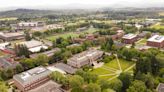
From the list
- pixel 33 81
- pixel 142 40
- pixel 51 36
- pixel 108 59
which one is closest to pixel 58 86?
pixel 33 81

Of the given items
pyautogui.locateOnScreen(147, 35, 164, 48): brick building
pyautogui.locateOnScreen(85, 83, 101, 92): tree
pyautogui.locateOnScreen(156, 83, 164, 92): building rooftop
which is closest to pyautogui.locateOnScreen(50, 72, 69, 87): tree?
pyautogui.locateOnScreen(85, 83, 101, 92): tree

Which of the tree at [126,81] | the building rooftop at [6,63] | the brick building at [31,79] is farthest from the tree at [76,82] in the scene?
the building rooftop at [6,63]

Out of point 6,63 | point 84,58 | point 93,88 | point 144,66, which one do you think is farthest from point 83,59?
point 6,63

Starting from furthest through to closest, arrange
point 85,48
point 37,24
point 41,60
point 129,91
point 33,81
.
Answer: point 37,24
point 85,48
point 41,60
point 33,81
point 129,91

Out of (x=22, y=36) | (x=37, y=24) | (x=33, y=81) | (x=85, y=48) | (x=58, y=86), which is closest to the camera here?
(x=58, y=86)

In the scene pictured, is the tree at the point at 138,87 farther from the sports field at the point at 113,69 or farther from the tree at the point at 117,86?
the sports field at the point at 113,69

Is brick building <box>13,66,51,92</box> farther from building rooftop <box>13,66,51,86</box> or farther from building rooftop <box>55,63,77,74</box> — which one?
building rooftop <box>55,63,77,74</box>

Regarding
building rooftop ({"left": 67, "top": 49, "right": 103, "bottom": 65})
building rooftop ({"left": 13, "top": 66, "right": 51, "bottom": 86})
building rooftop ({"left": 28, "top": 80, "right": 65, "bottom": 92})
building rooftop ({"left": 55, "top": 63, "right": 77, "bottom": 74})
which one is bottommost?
building rooftop ({"left": 55, "top": 63, "right": 77, "bottom": 74})

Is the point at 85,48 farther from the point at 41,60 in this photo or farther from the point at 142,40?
the point at 142,40
